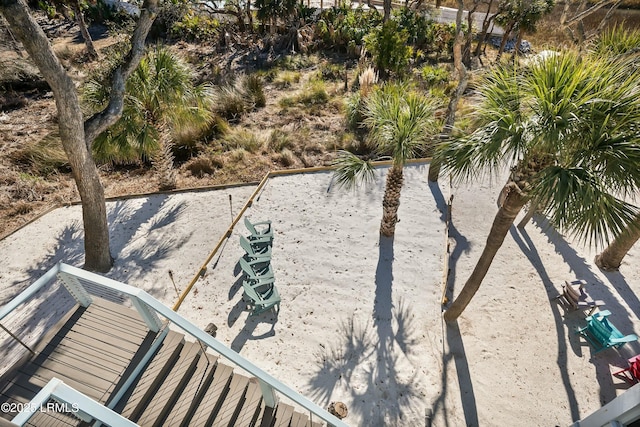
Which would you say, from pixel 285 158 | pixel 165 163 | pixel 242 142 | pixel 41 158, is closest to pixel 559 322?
pixel 285 158

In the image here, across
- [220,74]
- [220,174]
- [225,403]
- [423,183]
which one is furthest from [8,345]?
[220,74]

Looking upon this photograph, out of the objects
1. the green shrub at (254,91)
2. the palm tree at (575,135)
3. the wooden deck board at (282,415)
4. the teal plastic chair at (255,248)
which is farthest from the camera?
the green shrub at (254,91)

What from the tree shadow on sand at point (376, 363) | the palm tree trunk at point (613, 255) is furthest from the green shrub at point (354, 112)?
the palm tree trunk at point (613, 255)

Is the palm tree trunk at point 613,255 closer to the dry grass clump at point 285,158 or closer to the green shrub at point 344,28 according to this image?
the dry grass clump at point 285,158

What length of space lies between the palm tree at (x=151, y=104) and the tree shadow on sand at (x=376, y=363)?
6.74 metres

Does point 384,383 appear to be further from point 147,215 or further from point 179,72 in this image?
point 179,72

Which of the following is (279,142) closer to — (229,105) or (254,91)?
(229,105)

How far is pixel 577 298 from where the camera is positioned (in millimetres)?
6211

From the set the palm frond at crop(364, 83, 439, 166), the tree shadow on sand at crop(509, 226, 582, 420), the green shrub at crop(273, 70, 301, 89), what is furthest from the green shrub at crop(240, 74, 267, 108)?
the tree shadow on sand at crop(509, 226, 582, 420)

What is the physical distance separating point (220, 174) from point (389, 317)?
23.2 ft

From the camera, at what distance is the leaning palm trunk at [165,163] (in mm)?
8930

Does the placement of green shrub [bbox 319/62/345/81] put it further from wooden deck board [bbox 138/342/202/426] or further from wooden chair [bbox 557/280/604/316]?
wooden deck board [bbox 138/342/202/426]

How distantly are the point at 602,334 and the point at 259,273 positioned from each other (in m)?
6.55

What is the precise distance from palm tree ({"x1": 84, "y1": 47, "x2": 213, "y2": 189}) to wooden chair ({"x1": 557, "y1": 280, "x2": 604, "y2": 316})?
9.66 meters
